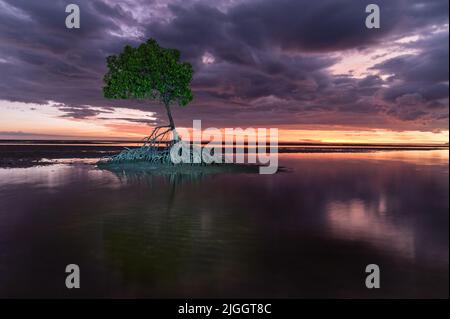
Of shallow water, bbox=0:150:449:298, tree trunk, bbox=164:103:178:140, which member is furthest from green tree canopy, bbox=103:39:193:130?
shallow water, bbox=0:150:449:298

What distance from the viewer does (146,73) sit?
1329 inches

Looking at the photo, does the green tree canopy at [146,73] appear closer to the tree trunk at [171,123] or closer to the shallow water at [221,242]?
the tree trunk at [171,123]

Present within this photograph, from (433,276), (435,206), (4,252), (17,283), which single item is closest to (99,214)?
(4,252)

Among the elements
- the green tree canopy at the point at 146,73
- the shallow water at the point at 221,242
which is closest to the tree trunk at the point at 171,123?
the green tree canopy at the point at 146,73

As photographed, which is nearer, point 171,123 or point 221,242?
point 221,242

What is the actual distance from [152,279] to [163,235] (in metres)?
3.29

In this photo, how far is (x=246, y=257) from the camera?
9008 millimetres

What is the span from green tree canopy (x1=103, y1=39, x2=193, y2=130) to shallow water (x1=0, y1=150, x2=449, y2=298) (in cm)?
1665

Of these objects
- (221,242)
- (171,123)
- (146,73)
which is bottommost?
(221,242)

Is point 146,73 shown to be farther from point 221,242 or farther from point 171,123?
point 221,242

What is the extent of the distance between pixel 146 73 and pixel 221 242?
2803cm

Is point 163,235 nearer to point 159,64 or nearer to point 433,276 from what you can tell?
point 433,276

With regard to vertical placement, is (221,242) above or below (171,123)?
below

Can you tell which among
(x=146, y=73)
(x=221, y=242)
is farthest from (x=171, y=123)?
(x=221, y=242)
